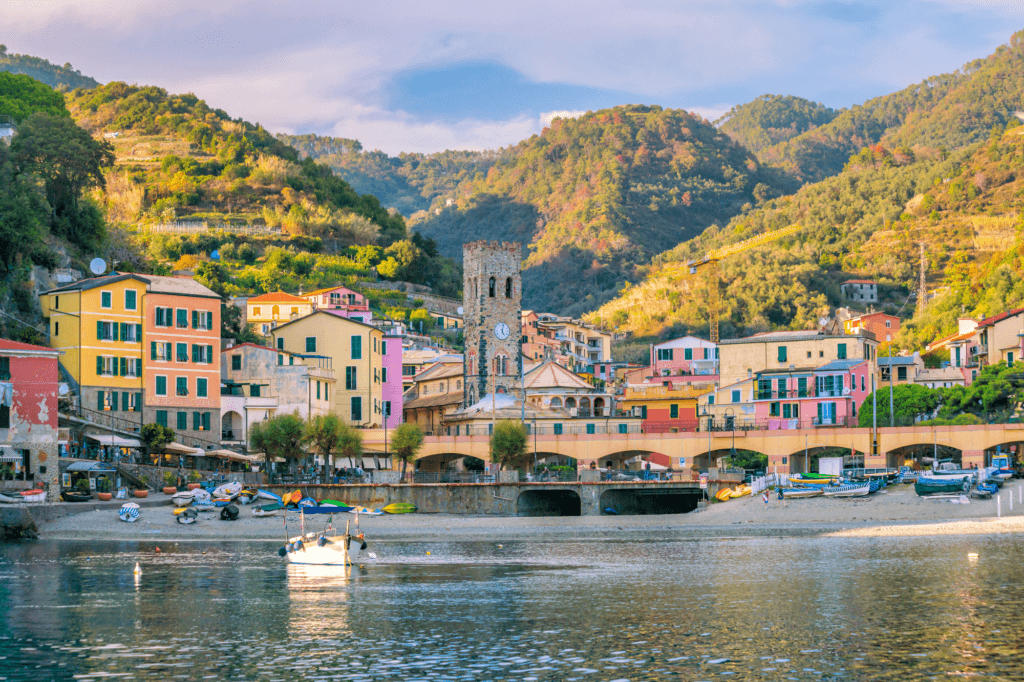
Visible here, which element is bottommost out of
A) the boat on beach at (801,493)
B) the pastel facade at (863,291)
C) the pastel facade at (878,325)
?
the boat on beach at (801,493)

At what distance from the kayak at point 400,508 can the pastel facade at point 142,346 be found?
530 inches

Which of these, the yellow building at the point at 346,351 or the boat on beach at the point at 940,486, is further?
the yellow building at the point at 346,351

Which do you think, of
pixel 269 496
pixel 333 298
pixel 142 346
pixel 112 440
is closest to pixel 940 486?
pixel 269 496

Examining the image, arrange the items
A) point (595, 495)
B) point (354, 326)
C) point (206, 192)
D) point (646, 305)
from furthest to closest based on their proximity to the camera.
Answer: point (646, 305) < point (206, 192) < point (354, 326) < point (595, 495)

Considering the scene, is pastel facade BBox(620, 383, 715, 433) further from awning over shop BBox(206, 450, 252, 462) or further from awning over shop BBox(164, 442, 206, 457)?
awning over shop BBox(164, 442, 206, 457)

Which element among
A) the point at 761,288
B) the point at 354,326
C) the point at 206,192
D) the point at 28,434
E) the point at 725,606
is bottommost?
the point at 725,606

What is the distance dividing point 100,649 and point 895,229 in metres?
168

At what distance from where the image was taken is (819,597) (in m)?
39.5

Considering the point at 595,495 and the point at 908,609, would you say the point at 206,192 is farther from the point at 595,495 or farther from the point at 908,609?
the point at 908,609

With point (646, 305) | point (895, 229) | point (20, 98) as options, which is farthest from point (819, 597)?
point (895, 229)

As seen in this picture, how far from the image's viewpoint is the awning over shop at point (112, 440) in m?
68.4

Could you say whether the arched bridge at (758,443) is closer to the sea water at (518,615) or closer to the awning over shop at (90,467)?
the sea water at (518,615)

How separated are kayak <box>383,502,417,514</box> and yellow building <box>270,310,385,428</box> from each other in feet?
56.2

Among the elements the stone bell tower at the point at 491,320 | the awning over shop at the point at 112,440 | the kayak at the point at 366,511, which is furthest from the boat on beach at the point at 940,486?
the awning over shop at the point at 112,440
